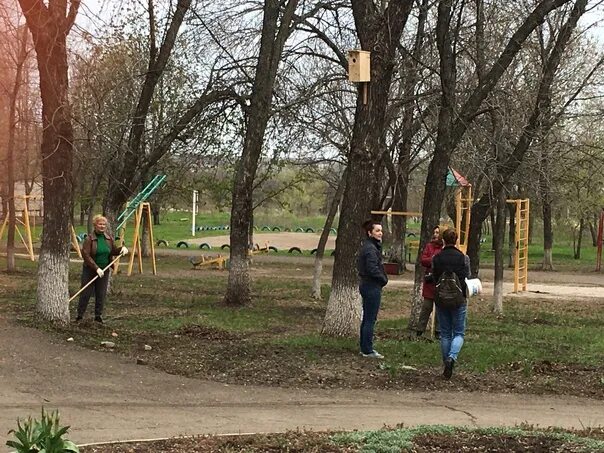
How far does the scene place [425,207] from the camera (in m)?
11.6

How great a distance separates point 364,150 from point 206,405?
4.45 metres

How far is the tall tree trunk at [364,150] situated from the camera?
9945 millimetres

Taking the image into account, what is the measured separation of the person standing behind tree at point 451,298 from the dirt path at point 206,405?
0.85 m

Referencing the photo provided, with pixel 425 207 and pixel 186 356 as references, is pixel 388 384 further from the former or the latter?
pixel 425 207

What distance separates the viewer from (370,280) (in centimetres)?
909

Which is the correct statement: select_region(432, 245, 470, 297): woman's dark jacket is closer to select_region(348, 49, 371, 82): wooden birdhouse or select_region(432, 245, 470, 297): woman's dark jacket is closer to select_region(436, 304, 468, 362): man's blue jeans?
select_region(436, 304, 468, 362): man's blue jeans

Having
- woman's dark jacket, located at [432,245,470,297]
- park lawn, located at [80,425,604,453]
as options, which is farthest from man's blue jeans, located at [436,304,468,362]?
park lawn, located at [80,425,604,453]

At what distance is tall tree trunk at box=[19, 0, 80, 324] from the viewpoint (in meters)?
10.1

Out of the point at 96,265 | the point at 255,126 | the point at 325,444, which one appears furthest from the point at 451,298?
the point at 255,126

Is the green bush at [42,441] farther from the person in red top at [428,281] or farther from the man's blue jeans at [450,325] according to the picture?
the person in red top at [428,281]

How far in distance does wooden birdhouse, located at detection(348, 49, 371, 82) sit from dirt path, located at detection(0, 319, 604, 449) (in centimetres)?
425

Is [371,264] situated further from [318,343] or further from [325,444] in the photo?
[325,444]

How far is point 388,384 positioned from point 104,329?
481 centimetres

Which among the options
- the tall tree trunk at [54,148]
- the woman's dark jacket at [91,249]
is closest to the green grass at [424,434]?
the tall tree trunk at [54,148]
